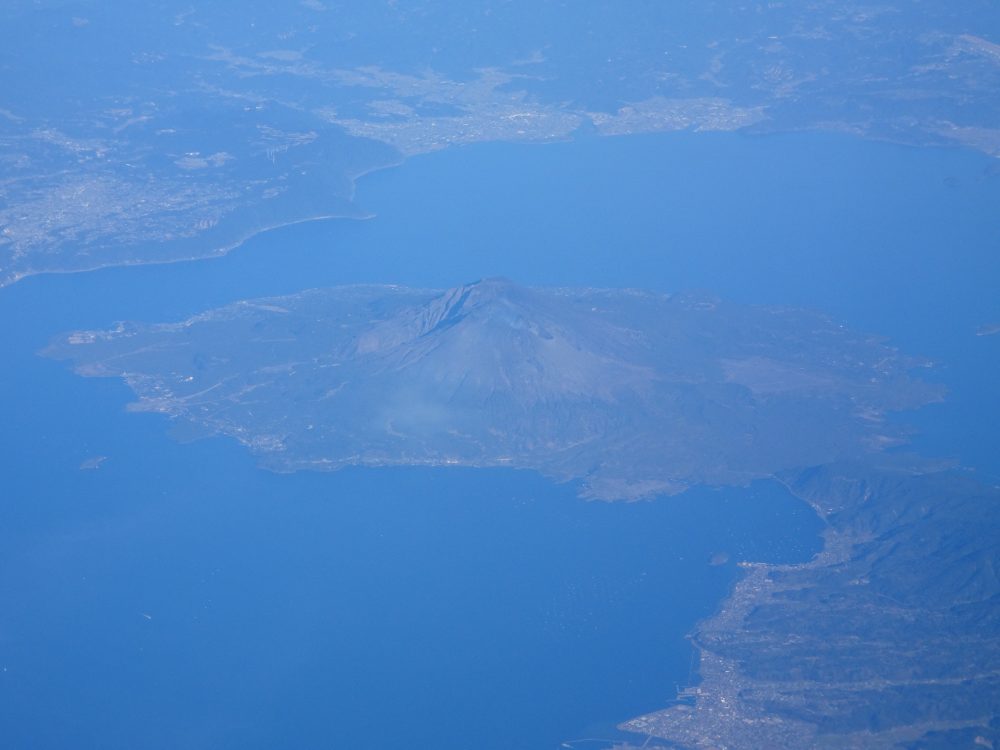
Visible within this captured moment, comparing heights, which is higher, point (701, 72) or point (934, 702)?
point (701, 72)

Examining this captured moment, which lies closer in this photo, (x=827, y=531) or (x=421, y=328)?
(x=827, y=531)

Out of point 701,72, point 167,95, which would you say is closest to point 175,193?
point 167,95

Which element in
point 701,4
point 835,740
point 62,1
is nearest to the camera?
point 835,740

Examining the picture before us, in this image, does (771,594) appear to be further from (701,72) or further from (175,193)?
(701,72)

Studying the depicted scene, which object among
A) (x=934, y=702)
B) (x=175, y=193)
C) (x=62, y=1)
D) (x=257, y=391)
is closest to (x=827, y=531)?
(x=934, y=702)

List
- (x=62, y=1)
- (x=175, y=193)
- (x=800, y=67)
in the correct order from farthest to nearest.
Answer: (x=62, y=1) → (x=800, y=67) → (x=175, y=193)

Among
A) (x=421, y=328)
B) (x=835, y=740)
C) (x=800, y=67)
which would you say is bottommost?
(x=835, y=740)
